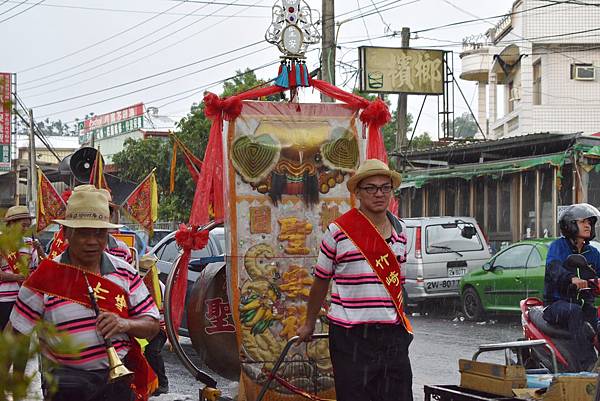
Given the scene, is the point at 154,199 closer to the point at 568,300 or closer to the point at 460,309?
the point at 568,300

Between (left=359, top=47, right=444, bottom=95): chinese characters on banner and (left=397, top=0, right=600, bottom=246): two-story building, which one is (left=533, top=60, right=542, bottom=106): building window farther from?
(left=359, top=47, right=444, bottom=95): chinese characters on banner

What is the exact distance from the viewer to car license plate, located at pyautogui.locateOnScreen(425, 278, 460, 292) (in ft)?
59.3

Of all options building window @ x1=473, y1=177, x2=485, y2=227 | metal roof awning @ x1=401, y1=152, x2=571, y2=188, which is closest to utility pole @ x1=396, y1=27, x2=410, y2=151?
metal roof awning @ x1=401, y1=152, x2=571, y2=188

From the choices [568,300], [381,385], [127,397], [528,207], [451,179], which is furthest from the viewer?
[451,179]

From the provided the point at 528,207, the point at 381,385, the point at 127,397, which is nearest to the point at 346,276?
the point at 381,385

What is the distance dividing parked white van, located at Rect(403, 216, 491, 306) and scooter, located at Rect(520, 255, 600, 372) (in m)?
10.6

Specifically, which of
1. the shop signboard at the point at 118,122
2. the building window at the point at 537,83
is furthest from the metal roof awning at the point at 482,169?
the shop signboard at the point at 118,122

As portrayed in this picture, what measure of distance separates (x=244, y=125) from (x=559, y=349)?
112 inches

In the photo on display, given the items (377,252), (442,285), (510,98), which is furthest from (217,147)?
(510,98)

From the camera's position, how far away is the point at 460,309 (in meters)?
18.5

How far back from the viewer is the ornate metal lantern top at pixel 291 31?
25.4ft

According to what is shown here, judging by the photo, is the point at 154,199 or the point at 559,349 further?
the point at 154,199

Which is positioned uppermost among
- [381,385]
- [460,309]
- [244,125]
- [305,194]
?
[244,125]

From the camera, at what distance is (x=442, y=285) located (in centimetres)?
1819
